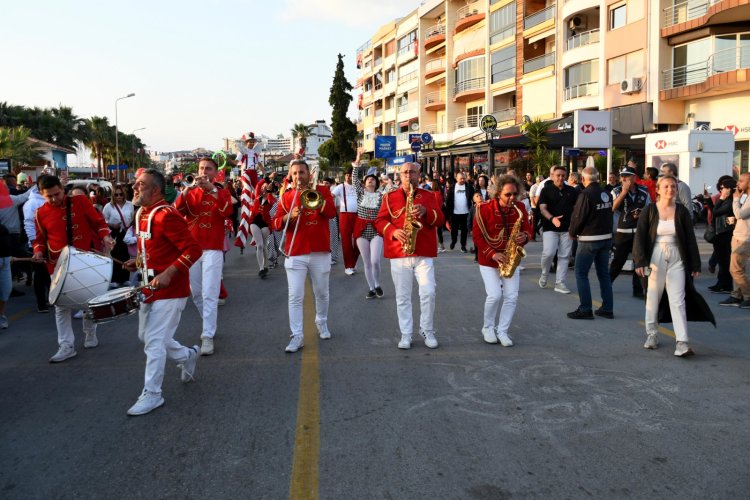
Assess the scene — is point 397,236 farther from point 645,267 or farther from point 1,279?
point 1,279

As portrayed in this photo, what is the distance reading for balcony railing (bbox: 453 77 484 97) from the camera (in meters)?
45.4

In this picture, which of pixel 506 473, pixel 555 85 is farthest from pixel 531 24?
pixel 506 473

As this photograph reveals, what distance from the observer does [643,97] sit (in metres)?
28.5

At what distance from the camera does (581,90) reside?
109ft

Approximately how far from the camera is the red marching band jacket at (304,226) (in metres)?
6.44

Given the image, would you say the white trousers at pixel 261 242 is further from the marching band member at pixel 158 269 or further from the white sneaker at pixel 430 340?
the marching band member at pixel 158 269

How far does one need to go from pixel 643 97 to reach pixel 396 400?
2769cm

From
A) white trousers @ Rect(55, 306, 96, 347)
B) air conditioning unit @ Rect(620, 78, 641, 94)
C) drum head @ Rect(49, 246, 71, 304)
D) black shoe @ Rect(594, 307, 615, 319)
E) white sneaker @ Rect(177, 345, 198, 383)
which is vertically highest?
air conditioning unit @ Rect(620, 78, 641, 94)

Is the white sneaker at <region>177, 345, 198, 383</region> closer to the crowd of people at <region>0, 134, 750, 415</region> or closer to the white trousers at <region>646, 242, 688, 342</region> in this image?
the crowd of people at <region>0, 134, 750, 415</region>

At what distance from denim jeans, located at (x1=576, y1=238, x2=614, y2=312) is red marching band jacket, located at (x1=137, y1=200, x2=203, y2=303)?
4993mm

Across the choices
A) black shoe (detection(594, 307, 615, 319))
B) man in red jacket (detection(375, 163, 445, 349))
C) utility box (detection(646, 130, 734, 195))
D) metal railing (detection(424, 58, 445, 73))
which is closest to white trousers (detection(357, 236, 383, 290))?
man in red jacket (detection(375, 163, 445, 349))

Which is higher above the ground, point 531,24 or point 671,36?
point 531,24

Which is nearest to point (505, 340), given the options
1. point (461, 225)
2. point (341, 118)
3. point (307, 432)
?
point (307, 432)

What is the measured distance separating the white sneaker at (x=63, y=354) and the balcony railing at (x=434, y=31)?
50.0m
